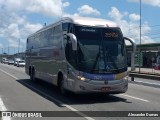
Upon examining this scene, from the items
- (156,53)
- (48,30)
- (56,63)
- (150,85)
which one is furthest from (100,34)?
(156,53)

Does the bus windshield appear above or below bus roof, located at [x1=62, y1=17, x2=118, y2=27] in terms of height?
below

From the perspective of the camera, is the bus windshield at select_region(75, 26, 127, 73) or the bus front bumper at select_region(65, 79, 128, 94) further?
the bus windshield at select_region(75, 26, 127, 73)

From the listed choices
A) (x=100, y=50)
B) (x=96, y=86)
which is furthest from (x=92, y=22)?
(x=96, y=86)

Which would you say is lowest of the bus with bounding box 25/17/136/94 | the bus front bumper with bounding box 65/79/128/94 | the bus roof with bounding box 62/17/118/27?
the bus front bumper with bounding box 65/79/128/94

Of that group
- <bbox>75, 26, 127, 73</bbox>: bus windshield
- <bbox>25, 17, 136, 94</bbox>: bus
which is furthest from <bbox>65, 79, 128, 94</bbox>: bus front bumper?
<bbox>75, 26, 127, 73</bbox>: bus windshield

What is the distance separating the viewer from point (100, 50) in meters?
A: 15.1

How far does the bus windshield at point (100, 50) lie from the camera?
587 inches

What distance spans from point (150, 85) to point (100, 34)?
9689 mm

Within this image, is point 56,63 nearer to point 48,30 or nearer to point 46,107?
point 48,30

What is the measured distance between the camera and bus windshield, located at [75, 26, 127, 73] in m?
14.9

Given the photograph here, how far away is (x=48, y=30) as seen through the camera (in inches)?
812

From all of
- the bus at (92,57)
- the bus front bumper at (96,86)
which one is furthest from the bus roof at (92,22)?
the bus front bumper at (96,86)

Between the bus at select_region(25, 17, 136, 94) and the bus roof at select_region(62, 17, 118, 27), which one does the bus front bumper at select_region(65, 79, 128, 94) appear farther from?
the bus roof at select_region(62, 17, 118, 27)

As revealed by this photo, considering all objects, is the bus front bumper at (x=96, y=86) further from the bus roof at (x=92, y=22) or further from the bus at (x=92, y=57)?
the bus roof at (x=92, y=22)
